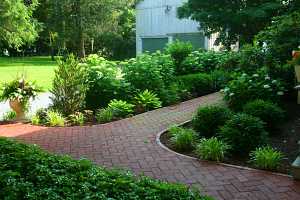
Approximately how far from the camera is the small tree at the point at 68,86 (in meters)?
9.65

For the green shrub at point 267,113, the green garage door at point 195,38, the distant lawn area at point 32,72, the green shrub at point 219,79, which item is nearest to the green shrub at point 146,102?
the distant lawn area at point 32,72

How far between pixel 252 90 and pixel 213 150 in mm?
2747

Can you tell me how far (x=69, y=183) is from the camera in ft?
12.6

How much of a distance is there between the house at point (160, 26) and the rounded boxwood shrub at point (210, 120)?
20815mm

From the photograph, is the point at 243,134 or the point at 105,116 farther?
the point at 105,116

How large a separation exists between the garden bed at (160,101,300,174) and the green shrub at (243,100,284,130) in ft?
0.47

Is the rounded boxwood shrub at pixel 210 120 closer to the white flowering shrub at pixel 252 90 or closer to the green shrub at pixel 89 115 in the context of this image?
the white flowering shrub at pixel 252 90

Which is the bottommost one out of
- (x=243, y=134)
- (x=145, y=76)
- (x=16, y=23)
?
(x=243, y=134)

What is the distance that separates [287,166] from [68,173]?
9.80 ft

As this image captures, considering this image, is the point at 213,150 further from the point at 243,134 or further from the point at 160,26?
the point at 160,26

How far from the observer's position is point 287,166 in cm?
581

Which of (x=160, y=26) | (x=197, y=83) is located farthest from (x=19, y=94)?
(x=160, y=26)

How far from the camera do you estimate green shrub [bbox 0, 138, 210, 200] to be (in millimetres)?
3643

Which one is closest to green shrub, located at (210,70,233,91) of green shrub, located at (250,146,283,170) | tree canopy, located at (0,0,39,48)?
green shrub, located at (250,146,283,170)
